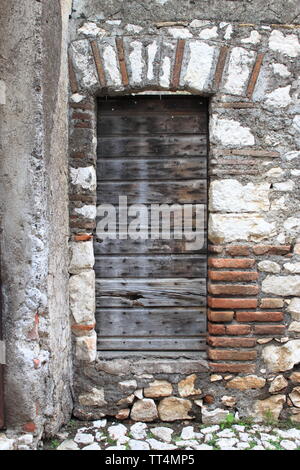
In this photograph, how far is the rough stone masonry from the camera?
8.20 ft

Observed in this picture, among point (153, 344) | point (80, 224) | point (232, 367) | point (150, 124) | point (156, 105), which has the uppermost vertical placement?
point (156, 105)

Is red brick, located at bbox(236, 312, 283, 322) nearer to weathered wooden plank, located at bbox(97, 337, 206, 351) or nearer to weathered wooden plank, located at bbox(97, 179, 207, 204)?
weathered wooden plank, located at bbox(97, 337, 206, 351)

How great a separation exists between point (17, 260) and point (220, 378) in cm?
152

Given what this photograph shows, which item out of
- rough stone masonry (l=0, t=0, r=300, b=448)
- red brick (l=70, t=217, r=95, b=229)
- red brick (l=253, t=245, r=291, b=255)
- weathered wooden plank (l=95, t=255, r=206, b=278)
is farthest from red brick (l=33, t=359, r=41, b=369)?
red brick (l=253, t=245, r=291, b=255)

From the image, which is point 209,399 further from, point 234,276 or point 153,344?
point 234,276

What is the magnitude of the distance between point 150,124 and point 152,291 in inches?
44.6

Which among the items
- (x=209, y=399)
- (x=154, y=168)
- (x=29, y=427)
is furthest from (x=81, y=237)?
(x=209, y=399)

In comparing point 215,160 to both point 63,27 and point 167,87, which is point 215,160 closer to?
point 167,87

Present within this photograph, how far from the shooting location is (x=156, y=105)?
8.79 ft

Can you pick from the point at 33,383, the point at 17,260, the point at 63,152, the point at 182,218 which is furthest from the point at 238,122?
the point at 33,383

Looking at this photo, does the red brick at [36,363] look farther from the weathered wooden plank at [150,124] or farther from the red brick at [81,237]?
the weathered wooden plank at [150,124]

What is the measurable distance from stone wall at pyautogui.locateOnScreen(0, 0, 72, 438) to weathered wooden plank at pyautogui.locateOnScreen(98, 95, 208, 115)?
46 cm

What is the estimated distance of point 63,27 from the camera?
243 cm

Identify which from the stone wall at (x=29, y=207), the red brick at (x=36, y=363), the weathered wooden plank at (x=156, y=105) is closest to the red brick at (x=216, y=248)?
the weathered wooden plank at (x=156, y=105)
